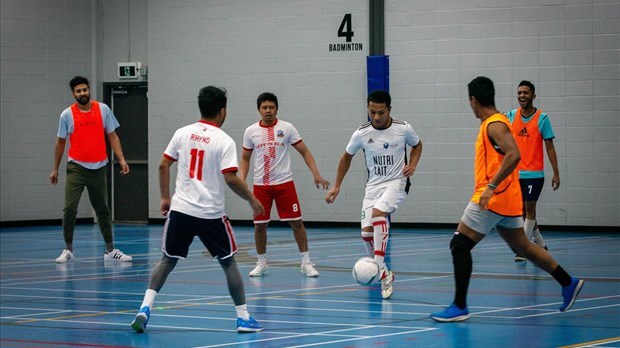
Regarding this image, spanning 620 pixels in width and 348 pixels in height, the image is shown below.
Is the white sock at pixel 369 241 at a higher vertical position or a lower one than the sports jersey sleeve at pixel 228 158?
lower

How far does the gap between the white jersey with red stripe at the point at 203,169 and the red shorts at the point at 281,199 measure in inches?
182

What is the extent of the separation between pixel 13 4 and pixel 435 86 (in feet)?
30.6

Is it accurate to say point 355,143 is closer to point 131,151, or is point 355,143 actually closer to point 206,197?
point 206,197

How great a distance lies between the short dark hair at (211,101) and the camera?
909 cm

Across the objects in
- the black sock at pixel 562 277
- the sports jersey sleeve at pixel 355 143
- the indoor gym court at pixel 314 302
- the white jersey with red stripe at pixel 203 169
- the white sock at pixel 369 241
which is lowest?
the indoor gym court at pixel 314 302

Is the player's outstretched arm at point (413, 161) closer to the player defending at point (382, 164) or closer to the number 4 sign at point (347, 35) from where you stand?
the player defending at point (382, 164)

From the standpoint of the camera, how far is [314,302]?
10.8 metres

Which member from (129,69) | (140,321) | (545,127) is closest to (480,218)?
(140,321)

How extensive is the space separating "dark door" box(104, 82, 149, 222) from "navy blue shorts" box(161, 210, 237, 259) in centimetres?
1626

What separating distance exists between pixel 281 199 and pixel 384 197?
2553 mm

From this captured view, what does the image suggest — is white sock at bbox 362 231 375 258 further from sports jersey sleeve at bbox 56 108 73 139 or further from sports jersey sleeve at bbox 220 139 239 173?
sports jersey sleeve at bbox 56 108 73 139

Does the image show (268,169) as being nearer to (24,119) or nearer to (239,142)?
(239,142)

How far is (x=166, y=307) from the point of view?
1070 cm

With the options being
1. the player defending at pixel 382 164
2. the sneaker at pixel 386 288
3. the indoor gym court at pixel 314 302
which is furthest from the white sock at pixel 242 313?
the player defending at pixel 382 164
